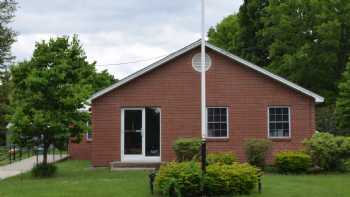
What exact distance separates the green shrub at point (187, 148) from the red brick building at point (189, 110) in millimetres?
2178

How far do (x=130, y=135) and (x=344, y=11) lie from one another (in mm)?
24432

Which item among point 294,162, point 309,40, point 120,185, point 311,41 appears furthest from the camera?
point 309,40

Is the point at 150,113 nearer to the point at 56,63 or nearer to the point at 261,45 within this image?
the point at 56,63

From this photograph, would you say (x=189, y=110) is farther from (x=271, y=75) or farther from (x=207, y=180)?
Answer: (x=207, y=180)

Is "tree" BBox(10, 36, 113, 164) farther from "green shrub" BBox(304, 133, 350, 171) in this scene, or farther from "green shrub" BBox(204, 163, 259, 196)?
"green shrub" BBox(304, 133, 350, 171)

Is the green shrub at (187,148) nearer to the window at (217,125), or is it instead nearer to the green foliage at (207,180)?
the window at (217,125)

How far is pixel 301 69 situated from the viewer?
45.8 m

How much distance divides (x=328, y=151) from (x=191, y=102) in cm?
615

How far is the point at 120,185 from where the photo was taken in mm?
18484

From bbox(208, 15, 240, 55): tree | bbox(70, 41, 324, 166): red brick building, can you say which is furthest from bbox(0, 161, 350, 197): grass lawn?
bbox(208, 15, 240, 55): tree

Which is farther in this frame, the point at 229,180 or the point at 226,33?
the point at 226,33

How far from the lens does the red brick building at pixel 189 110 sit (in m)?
26.1

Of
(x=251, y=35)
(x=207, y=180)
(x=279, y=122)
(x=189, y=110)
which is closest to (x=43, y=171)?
(x=189, y=110)

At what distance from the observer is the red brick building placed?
26.1 m
